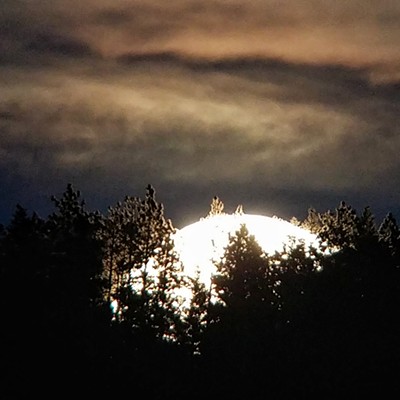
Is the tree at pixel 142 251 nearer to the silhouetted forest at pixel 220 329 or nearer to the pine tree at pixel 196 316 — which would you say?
the pine tree at pixel 196 316

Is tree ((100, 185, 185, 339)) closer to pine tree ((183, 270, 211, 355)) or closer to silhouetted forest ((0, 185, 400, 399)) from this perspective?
pine tree ((183, 270, 211, 355))

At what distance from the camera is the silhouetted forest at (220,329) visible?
6366cm

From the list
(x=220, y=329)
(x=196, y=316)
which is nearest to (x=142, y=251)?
(x=196, y=316)

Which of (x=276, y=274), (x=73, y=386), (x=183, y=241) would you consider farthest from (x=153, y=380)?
(x=183, y=241)

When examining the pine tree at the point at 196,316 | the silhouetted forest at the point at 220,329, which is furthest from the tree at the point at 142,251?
the silhouetted forest at the point at 220,329

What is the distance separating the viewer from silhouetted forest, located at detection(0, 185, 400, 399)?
63656mm

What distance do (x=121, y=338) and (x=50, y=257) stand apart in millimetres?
11124

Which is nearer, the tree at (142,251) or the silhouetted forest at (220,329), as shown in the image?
the silhouetted forest at (220,329)

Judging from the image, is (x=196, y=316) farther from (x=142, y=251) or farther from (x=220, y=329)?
(x=142, y=251)

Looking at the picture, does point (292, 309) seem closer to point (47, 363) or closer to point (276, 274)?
point (276, 274)

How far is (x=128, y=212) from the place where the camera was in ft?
404

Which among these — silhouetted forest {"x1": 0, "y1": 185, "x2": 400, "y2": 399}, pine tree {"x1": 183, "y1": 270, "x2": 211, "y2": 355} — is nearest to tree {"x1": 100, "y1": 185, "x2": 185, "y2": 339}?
pine tree {"x1": 183, "y1": 270, "x2": 211, "y2": 355}

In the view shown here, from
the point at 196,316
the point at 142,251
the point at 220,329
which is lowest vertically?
the point at 220,329

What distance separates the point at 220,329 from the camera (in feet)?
245
